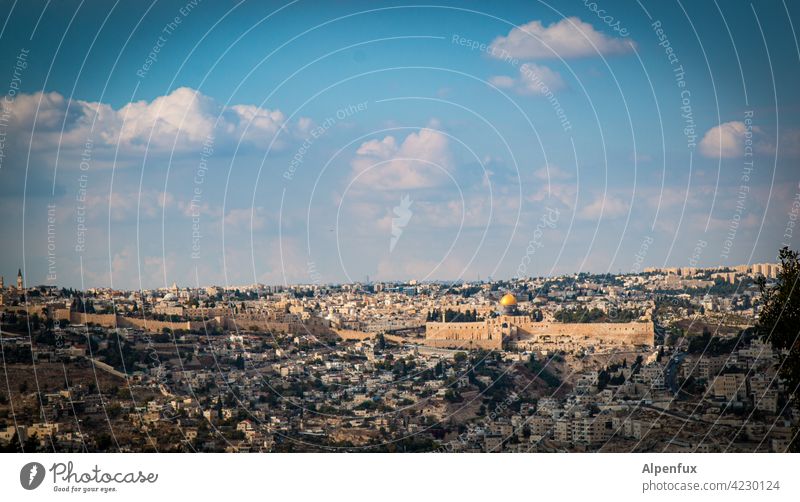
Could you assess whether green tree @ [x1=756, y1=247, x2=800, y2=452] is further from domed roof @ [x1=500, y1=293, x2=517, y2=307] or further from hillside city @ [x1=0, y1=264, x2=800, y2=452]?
domed roof @ [x1=500, y1=293, x2=517, y2=307]

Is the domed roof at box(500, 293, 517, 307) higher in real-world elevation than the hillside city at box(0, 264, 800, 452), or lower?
higher

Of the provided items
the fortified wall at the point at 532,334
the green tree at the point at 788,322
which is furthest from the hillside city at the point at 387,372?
the green tree at the point at 788,322

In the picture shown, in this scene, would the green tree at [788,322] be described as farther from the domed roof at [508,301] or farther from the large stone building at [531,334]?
the domed roof at [508,301]

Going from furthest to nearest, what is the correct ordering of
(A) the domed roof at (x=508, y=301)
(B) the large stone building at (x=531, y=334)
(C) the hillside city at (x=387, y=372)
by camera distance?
(A) the domed roof at (x=508, y=301) < (B) the large stone building at (x=531, y=334) < (C) the hillside city at (x=387, y=372)

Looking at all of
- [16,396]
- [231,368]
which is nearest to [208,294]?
[231,368]

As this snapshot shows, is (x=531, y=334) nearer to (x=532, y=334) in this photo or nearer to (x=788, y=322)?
(x=532, y=334)

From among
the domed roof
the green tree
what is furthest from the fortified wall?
the green tree

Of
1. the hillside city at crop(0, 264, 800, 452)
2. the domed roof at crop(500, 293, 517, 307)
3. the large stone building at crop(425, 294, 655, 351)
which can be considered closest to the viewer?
the hillside city at crop(0, 264, 800, 452)

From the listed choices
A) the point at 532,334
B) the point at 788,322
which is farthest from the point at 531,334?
the point at 788,322
